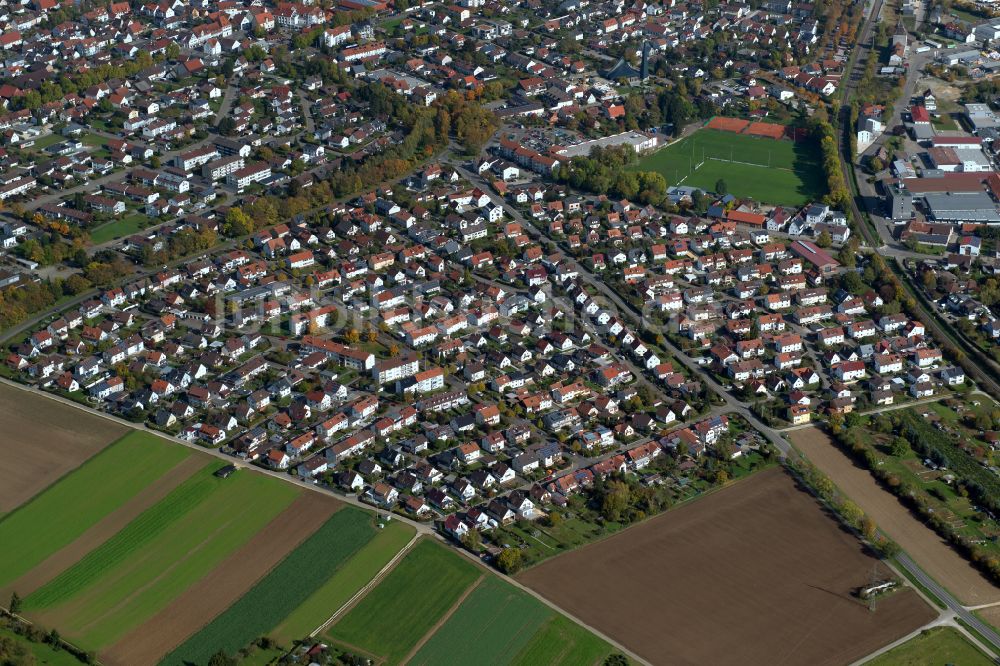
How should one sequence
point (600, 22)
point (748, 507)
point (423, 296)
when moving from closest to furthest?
1. point (748, 507)
2. point (423, 296)
3. point (600, 22)

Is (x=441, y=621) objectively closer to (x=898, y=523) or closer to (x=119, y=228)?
(x=898, y=523)

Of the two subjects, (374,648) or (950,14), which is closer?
(374,648)

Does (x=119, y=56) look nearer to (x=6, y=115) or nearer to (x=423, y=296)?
(x=6, y=115)

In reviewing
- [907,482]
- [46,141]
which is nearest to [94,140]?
[46,141]

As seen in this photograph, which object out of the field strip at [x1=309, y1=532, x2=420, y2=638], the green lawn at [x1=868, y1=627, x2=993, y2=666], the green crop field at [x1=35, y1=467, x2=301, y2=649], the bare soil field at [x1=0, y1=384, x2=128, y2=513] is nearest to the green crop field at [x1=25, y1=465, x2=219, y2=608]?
the green crop field at [x1=35, y1=467, x2=301, y2=649]

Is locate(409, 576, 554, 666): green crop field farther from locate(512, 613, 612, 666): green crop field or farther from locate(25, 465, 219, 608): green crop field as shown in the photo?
locate(25, 465, 219, 608): green crop field

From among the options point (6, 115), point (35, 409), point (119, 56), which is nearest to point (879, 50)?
point (119, 56)
